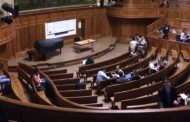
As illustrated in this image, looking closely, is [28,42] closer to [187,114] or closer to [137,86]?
[137,86]

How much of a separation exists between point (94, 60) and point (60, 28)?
2.63 m

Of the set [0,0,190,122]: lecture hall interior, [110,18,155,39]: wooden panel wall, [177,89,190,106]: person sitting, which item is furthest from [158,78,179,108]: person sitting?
[110,18,155,39]: wooden panel wall

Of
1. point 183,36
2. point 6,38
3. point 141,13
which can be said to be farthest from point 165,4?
point 6,38

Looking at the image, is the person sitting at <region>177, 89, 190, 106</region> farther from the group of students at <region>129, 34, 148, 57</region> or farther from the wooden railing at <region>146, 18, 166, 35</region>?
the wooden railing at <region>146, 18, 166, 35</region>

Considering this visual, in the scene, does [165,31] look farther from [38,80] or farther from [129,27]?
[38,80]

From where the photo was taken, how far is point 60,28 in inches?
639

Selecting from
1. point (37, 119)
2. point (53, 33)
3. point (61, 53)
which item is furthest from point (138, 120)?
point (53, 33)

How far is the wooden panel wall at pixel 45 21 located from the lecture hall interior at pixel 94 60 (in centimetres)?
4

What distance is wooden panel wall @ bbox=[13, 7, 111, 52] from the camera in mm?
14594

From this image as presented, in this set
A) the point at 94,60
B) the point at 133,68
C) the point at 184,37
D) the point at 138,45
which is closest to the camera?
the point at 133,68

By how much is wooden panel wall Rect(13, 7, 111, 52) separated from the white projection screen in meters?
0.19

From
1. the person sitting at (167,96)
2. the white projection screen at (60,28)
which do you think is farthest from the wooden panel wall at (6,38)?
the person sitting at (167,96)

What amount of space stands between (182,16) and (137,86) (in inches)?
330

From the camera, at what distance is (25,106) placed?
295 cm
